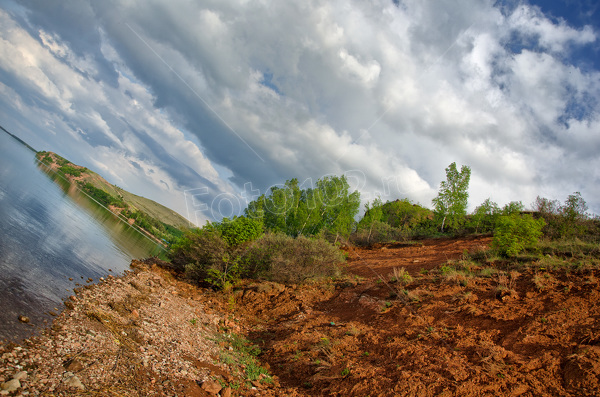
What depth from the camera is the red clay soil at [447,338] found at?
6.03 meters

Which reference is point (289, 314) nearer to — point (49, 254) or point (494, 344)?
point (494, 344)

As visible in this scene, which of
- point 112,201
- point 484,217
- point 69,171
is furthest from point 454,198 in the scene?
point 69,171

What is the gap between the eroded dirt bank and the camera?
5645 millimetres

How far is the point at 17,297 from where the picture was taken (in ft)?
27.7

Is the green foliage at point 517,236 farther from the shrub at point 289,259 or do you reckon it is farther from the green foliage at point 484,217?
the green foliage at point 484,217

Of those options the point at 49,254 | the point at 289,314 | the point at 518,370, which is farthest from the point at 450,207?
the point at 49,254

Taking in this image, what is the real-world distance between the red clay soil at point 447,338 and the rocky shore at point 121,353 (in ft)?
6.26

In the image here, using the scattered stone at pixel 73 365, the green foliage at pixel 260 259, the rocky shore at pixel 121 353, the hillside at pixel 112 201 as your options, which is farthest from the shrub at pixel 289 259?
the hillside at pixel 112 201

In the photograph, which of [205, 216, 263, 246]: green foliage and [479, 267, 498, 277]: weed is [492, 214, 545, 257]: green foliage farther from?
[205, 216, 263, 246]: green foliage

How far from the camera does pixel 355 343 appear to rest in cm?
895

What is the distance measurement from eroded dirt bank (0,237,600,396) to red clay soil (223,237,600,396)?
3cm

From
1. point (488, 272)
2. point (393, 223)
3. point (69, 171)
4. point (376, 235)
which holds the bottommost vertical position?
point (69, 171)

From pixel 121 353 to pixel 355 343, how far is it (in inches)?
252

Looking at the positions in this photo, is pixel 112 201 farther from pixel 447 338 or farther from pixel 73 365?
pixel 447 338
